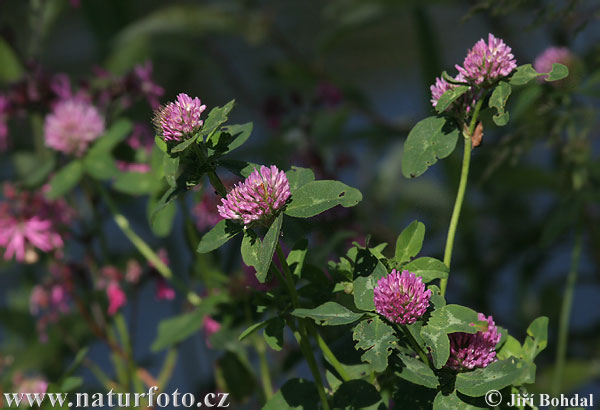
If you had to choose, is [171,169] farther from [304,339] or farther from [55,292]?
[55,292]

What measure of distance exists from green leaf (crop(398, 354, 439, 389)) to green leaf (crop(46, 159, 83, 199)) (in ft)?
1.53

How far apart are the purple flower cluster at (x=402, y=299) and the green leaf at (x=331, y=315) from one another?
0.8 inches

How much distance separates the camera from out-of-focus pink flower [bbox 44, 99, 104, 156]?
0.76 meters

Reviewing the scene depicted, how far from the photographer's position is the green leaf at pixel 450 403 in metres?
0.39

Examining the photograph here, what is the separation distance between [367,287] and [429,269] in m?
0.04

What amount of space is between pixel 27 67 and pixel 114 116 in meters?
0.13

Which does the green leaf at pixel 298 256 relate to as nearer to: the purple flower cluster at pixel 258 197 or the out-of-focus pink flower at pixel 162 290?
the purple flower cluster at pixel 258 197

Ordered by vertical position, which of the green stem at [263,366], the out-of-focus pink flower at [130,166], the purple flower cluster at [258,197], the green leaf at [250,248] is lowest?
the green stem at [263,366]

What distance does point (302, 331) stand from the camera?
1.48ft

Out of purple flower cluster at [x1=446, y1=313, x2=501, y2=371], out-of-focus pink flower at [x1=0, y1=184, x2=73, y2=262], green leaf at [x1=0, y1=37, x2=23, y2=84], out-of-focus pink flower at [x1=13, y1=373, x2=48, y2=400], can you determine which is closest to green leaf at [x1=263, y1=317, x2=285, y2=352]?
purple flower cluster at [x1=446, y1=313, x2=501, y2=371]

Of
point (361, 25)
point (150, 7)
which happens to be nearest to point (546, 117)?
point (361, 25)

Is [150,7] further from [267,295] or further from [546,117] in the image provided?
[267,295]

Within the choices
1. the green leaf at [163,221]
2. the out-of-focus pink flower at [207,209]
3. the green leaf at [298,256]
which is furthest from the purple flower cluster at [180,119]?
the out-of-focus pink flower at [207,209]

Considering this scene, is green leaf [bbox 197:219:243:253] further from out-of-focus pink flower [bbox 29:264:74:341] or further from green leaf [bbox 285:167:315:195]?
out-of-focus pink flower [bbox 29:264:74:341]
